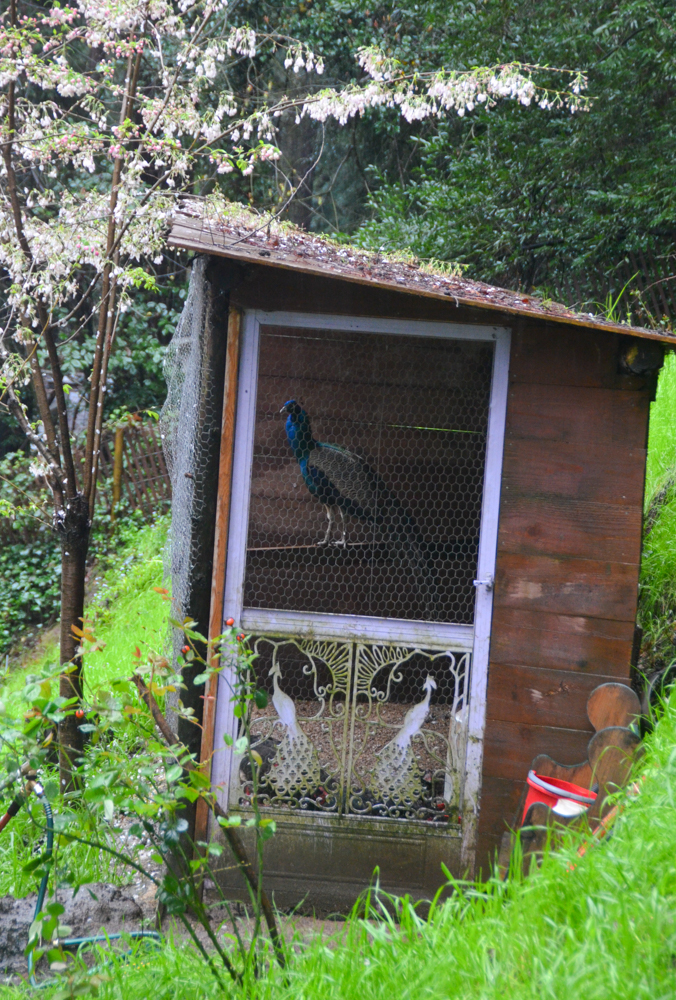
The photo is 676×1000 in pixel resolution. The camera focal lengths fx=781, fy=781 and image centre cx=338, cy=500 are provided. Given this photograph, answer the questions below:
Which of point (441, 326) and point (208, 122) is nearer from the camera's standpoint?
point (441, 326)

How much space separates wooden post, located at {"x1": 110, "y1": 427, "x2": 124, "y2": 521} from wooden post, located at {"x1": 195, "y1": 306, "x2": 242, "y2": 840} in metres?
6.12

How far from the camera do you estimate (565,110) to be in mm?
7707

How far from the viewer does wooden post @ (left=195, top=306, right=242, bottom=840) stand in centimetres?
283

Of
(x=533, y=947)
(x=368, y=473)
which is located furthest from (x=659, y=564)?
(x=533, y=947)

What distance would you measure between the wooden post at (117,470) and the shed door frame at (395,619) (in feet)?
20.1

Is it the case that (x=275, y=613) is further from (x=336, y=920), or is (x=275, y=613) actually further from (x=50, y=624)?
(x=50, y=624)

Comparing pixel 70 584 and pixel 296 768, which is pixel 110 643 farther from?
pixel 296 768

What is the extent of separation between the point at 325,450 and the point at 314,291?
2.99 feet

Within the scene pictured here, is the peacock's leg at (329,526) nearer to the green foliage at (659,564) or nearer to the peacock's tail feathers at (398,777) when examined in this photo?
the peacock's tail feathers at (398,777)

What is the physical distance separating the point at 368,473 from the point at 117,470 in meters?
5.73

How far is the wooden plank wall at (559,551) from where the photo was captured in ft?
9.15

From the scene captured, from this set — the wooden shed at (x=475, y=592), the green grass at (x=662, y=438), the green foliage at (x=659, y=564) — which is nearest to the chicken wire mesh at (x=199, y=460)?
the wooden shed at (x=475, y=592)

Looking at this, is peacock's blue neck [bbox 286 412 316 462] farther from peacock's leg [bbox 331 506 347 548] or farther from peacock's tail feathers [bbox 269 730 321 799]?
peacock's tail feathers [bbox 269 730 321 799]

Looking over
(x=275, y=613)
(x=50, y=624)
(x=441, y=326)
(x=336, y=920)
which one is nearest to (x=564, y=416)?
(x=441, y=326)
